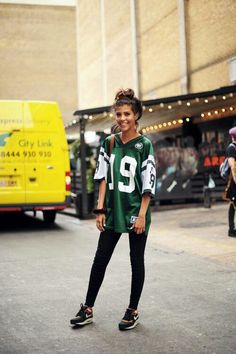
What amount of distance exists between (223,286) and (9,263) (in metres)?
3.18

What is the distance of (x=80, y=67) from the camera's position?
40875mm

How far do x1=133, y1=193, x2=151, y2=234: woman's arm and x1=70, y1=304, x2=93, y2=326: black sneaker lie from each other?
79 cm

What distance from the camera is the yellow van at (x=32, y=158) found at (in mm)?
11750

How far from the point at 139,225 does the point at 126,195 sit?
0.89 ft

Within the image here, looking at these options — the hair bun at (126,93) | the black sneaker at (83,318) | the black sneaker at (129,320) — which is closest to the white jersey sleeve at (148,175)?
the hair bun at (126,93)

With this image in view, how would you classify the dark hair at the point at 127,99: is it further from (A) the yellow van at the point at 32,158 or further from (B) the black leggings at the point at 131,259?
(A) the yellow van at the point at 32,158

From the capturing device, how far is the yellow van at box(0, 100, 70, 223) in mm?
11750

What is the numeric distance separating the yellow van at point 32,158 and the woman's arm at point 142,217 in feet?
24.8

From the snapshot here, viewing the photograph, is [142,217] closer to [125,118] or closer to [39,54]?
[125,118]

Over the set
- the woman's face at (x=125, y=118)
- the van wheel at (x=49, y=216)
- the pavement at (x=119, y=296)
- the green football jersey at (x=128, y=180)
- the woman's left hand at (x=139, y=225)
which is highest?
the woman's face at (x=125, y=118)

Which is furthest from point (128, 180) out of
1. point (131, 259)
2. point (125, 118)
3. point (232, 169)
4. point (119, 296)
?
point (232, 169)

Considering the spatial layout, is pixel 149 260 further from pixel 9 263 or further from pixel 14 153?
pixel 14 153

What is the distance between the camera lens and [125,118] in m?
4.58

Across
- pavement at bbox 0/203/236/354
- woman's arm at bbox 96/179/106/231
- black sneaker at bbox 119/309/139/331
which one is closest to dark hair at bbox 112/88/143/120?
woman's arm at bbox 96/179/106/231
